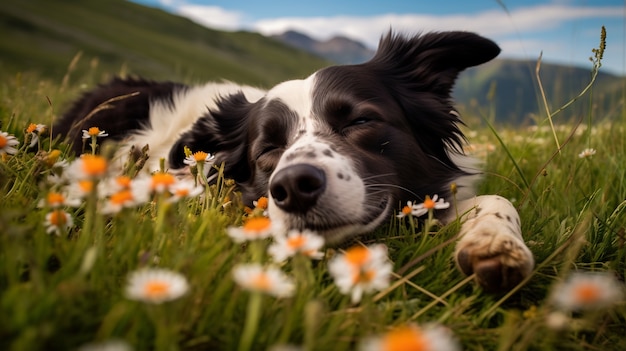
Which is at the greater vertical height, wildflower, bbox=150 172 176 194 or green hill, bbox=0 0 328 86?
wildflower, bbox=150 172 176 194

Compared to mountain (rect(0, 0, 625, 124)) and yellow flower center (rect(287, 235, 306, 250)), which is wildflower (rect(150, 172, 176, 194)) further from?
mountain (rect(0, 0, 625, 124))

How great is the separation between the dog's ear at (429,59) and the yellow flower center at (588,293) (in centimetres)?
265

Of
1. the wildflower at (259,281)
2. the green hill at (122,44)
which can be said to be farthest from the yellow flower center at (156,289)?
the green hill at (122,44)

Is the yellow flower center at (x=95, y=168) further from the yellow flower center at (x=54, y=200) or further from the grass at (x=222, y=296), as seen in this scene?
the yellow flower center at (x=54, y=200)

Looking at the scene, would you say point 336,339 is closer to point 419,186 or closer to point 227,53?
point 419,186

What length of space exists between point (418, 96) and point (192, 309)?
2.60 m

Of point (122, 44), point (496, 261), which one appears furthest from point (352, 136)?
point (122, 44)

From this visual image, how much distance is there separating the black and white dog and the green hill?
3364 centimetres

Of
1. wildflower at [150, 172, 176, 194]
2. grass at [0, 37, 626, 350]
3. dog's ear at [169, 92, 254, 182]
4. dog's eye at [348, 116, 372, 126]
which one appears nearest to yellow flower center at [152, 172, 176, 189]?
wildflower at [150, 172, 176, 194]

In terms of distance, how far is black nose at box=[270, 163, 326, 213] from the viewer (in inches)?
82.1

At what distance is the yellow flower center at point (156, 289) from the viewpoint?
1.00 metres

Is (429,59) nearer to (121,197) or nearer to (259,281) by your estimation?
(121,197)

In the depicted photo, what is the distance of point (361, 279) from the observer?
3.59 ft

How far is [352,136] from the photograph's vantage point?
2807mm
